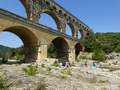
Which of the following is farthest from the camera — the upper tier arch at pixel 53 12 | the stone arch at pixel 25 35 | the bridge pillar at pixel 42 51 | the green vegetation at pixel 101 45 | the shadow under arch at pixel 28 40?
the green vegetation at pixel 101 45

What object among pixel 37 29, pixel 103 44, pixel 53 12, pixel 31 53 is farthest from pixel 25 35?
pixel 103 44

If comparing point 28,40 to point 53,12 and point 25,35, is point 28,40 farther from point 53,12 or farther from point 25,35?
point 53,12

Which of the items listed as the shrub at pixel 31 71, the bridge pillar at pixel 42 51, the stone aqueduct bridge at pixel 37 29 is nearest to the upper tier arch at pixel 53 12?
the stone aqueduct bridge at pixel 37 29

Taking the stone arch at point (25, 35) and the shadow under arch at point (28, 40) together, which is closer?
the stone arch at point (25, 35)

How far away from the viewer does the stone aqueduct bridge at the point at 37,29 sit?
12.9m

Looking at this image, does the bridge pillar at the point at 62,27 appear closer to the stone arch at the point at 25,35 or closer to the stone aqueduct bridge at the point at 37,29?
the stone aqueduct bridge at the point at 37,29

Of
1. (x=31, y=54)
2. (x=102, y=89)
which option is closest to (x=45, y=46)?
(x=31, y=54)

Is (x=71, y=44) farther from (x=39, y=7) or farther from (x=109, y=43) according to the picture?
(x=109, y=43)

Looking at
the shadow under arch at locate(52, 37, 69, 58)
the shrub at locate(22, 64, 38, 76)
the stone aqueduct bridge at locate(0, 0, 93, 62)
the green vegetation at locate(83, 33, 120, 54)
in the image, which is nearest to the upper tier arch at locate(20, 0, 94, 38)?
the stone aqueduct bridge at locate(0, 0, 93, 62)

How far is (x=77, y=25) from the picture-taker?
32781 millimetres

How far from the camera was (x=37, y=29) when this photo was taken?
51.7 feet

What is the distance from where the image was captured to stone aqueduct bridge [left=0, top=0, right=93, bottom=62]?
12.9 metres

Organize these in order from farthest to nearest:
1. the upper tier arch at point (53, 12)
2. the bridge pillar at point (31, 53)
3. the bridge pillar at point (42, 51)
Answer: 1. the upper tier arch at point (53, 12)
2. the bridge pillar at point (31, 53)
3. the bridge pillar at point (42, 51)

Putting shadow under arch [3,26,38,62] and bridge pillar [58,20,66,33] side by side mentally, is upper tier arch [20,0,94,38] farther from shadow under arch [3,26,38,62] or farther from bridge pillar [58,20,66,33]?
shadow under arch [3,26,38,62]
